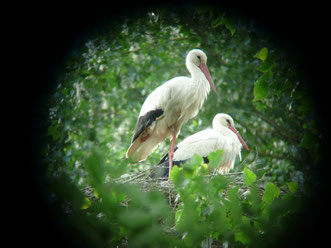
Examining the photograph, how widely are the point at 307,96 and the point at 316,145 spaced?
25cm

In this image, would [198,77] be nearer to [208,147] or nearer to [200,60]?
[200,60]

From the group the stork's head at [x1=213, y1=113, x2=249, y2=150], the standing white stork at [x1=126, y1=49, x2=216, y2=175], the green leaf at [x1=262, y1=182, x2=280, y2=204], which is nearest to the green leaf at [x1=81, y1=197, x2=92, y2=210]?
the green leaf at [x1=262, y1=182, x2=280, y2=204]

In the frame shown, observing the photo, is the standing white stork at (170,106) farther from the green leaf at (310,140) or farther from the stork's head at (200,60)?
the green leaf at (310,140)

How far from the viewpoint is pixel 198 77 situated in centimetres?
343

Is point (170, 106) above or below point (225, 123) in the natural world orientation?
above

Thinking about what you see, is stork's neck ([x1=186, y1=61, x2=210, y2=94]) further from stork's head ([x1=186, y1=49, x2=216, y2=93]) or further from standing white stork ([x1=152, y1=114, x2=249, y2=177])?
standing white stork ([x1=152, y1=114, x2=249, y2=177])

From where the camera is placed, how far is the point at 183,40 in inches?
195

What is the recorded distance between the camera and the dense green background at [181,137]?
0.80 m

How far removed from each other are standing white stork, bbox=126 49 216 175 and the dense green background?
32cm

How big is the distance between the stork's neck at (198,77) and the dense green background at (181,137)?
363 mm

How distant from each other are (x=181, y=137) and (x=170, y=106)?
1900 millimetres

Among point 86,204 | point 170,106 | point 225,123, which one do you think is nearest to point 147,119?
point 170,106

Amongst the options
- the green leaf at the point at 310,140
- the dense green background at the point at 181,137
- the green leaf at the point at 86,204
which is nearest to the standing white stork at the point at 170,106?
the dense green background at the point at 181,137

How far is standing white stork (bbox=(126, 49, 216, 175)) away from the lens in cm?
331
